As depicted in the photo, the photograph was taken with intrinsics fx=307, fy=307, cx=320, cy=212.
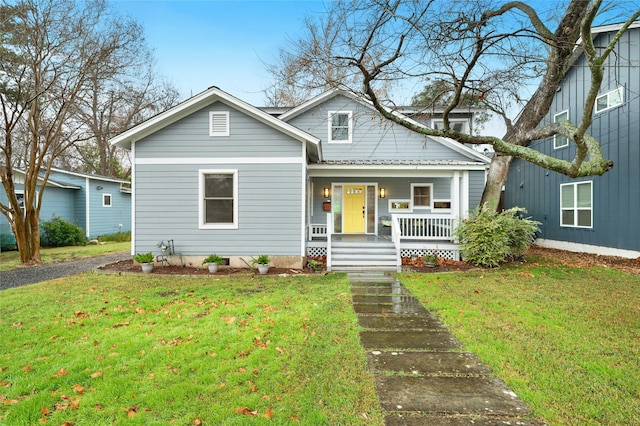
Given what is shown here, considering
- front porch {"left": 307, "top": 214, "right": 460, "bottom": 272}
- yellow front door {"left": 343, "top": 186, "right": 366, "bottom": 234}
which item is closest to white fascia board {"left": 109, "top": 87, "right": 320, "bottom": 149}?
front porch {"left": 307, "top": 214, "right": 460, "bottom": 272}

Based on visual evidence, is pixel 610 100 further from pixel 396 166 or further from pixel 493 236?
pixel 396 166

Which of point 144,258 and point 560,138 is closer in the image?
point 144,258

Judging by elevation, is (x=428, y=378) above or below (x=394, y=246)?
below

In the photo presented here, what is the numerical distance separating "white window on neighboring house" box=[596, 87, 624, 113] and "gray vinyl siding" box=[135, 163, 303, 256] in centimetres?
1054

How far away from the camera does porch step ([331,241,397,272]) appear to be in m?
8.80

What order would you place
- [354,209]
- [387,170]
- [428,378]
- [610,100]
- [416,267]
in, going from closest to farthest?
[428,378] → [416,267] → [387,170] → [610,100] → [354,209]

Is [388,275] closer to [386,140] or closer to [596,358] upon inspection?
[596,358]

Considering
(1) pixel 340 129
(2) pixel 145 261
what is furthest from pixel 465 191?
(2) pixel 145 261

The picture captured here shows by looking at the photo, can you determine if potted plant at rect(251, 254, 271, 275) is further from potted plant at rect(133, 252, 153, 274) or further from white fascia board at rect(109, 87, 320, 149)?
white fascia board at rect(109, 87, 320, 149)

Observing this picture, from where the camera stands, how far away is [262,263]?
27.0 feet

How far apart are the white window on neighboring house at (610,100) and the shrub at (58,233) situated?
76.1 ft

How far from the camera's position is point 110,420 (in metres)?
2.38

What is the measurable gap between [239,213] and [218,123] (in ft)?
8.61

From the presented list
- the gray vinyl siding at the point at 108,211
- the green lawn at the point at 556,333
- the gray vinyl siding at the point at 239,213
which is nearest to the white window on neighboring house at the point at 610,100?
the green lawn at the point at 556,333
